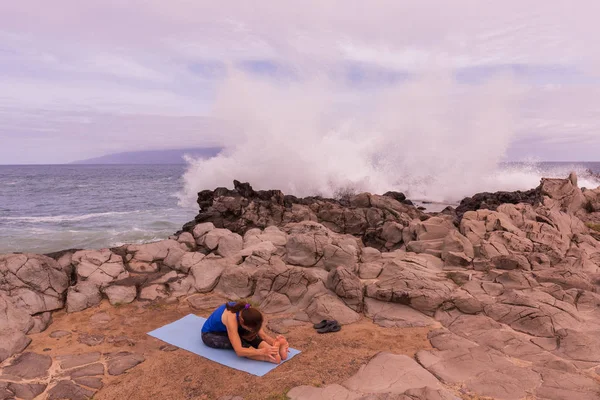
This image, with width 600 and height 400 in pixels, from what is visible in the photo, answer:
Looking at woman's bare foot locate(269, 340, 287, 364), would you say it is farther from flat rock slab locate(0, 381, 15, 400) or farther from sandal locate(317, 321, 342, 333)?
flat rock slab locate(0, 381, 15, 400)

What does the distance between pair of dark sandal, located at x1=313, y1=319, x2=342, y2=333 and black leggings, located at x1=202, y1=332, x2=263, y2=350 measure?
1435mm

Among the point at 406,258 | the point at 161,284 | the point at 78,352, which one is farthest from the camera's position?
the point at 406,258

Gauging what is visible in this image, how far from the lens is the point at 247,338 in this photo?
6.50 m

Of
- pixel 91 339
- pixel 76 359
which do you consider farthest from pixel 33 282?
pixel 76 359

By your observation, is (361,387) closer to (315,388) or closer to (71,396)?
(315,388)

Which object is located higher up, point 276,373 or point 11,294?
point 11,294

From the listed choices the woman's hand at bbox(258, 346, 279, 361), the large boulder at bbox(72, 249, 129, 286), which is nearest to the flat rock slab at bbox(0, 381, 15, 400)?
the woman's hand at bbox(258, 346, 279, 361)

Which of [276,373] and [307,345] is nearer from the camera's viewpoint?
[276,373]

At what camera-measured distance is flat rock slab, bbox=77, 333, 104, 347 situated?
287 inches

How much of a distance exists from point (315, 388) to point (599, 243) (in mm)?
11769

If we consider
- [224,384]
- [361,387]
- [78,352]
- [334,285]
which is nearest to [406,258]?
[334,285]

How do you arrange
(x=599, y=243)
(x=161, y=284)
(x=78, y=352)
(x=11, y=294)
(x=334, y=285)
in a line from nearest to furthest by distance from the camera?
(x=78, y=352), (x=11, y=294), (x=334, y=285), (x=161, y=284), (x=599, y=243)

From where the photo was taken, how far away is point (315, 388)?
18.2 ft

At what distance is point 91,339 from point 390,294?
5811 millimetres
